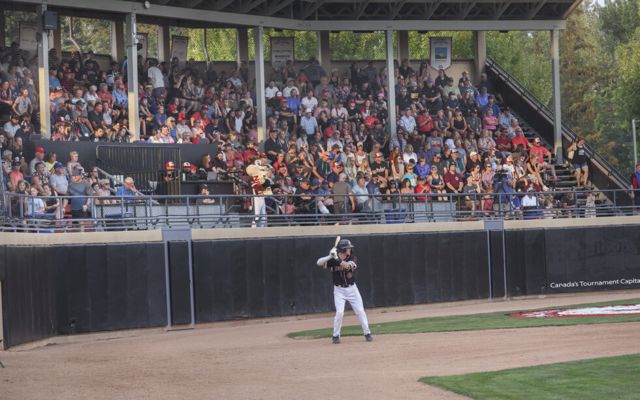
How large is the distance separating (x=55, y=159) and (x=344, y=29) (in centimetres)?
Result: 1504

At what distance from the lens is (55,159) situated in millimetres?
27469

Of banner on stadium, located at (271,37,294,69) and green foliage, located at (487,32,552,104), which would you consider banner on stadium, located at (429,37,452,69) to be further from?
green foliage, located at (487,32,552,104)

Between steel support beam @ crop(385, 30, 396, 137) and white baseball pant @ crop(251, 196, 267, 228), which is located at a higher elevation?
steel support beam @ crop(385, 30, 396, 137)

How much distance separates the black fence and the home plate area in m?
4.23

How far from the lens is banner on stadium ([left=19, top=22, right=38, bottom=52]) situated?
1261 inches

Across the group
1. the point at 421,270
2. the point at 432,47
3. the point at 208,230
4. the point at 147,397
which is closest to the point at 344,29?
the point at 432,47

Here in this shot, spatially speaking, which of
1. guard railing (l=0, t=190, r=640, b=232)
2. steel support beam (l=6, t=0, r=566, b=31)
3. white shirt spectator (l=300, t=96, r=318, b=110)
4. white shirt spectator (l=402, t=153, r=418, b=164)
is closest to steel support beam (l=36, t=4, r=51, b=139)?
steel support beam (l=6, t=0, r=566, b=31)

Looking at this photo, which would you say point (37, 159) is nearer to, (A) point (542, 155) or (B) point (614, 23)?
(A) point (542, 155)

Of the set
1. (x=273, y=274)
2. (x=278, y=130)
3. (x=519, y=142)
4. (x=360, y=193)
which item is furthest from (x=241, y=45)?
(x=273, y=274)

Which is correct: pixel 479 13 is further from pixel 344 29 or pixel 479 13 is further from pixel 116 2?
pixel 116 2

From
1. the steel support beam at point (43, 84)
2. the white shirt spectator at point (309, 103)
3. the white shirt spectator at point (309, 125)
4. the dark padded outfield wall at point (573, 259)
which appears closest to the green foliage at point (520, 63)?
the white shirt spectator at point (309, 103)

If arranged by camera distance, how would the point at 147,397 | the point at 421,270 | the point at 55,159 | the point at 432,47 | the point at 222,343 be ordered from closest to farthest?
the point at 147,397
the point at 222,343
the point at 55,159
the point at 421,270
the point at 432,47

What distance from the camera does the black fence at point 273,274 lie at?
79.4 feet

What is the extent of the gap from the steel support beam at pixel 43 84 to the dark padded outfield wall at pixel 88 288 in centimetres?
555
